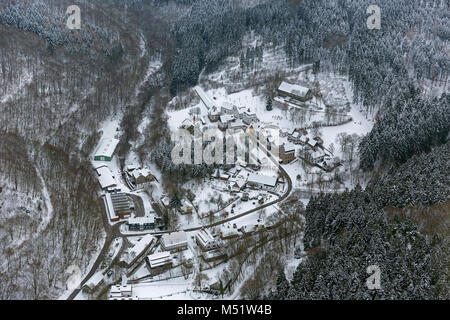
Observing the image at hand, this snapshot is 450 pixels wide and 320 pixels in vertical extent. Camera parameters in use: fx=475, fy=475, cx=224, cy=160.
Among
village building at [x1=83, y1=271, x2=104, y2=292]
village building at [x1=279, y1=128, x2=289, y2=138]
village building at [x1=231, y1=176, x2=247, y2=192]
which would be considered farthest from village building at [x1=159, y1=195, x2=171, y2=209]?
village building at [x1=279, y1=128, x2=289, y2=138]

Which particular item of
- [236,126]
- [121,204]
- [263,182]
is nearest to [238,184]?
[263,182]

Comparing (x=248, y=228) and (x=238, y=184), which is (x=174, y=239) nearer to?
(x=248, y=228)

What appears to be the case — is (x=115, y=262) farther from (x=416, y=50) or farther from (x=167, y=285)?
(x=416, y=50)

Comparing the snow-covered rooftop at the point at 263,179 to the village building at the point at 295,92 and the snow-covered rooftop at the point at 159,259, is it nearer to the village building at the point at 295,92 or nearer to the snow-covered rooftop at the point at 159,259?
the snow-covered rooftop at the point at 159,259

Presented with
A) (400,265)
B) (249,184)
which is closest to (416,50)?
(249,184)

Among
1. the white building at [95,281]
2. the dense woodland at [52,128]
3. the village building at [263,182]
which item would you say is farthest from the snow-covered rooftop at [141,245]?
the village building at [263,182]

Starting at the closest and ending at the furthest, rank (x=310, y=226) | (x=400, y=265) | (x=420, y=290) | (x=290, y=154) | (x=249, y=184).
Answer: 1. (x=420, y=290)
2. (x=400, y=265)
3. (x=310, y=226)
4. (x=249, y=184)
5. (x=290, y=154)
